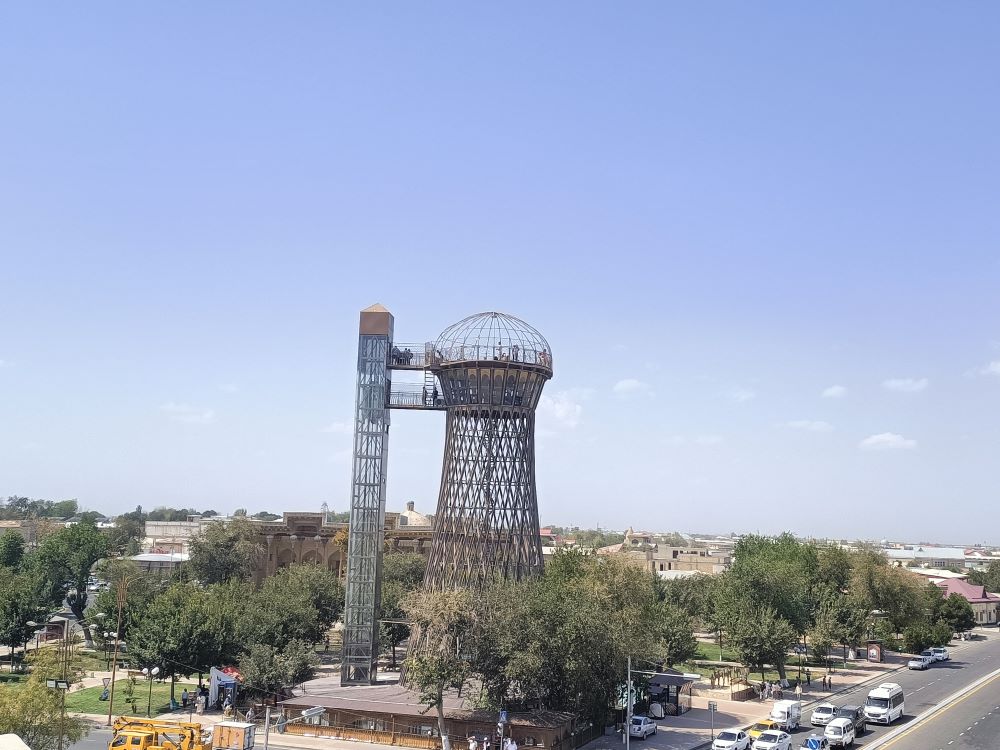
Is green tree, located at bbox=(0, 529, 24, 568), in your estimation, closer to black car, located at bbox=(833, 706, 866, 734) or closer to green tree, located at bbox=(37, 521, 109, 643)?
green tree, located at bbox=(37, 521, 109, 643)

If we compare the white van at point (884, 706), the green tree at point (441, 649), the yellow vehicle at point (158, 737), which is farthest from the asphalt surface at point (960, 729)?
the yellow vehicle at point (158, 737)

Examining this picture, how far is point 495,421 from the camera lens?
58.3 m

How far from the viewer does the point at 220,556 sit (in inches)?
4038

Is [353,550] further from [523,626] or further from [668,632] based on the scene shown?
[668,632]

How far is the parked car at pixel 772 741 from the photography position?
43000mm

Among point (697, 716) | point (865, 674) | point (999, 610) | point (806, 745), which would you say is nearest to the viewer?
point (806, 745)

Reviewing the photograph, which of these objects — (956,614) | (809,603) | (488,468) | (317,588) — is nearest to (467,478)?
(488,468)

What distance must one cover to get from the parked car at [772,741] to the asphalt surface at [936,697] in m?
3.11

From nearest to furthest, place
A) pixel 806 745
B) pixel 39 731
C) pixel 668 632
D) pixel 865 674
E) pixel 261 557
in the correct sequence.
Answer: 1. pixel 39 731
2. pixel 806 745
3. pixel 668 632
4. pixel 865 674
5. pixel 261 557

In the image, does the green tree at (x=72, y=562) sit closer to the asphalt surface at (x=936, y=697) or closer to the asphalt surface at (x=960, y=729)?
the asphalt surface at (x=936, y=697)

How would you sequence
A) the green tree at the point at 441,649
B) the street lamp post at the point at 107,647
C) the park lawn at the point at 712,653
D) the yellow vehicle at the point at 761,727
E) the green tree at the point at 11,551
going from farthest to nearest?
the green tree at the point at 11,551 → the park lawn at the point at 712,653 → the street lamp post at the point at 107,647 → the yellow vehicle at the point at 761,727 → the green tree at the point at 441,649

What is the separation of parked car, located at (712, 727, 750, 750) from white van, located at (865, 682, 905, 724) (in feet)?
37.8

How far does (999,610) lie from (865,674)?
6981 cm

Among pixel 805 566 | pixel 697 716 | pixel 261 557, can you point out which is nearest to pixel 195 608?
pixel 697 716
